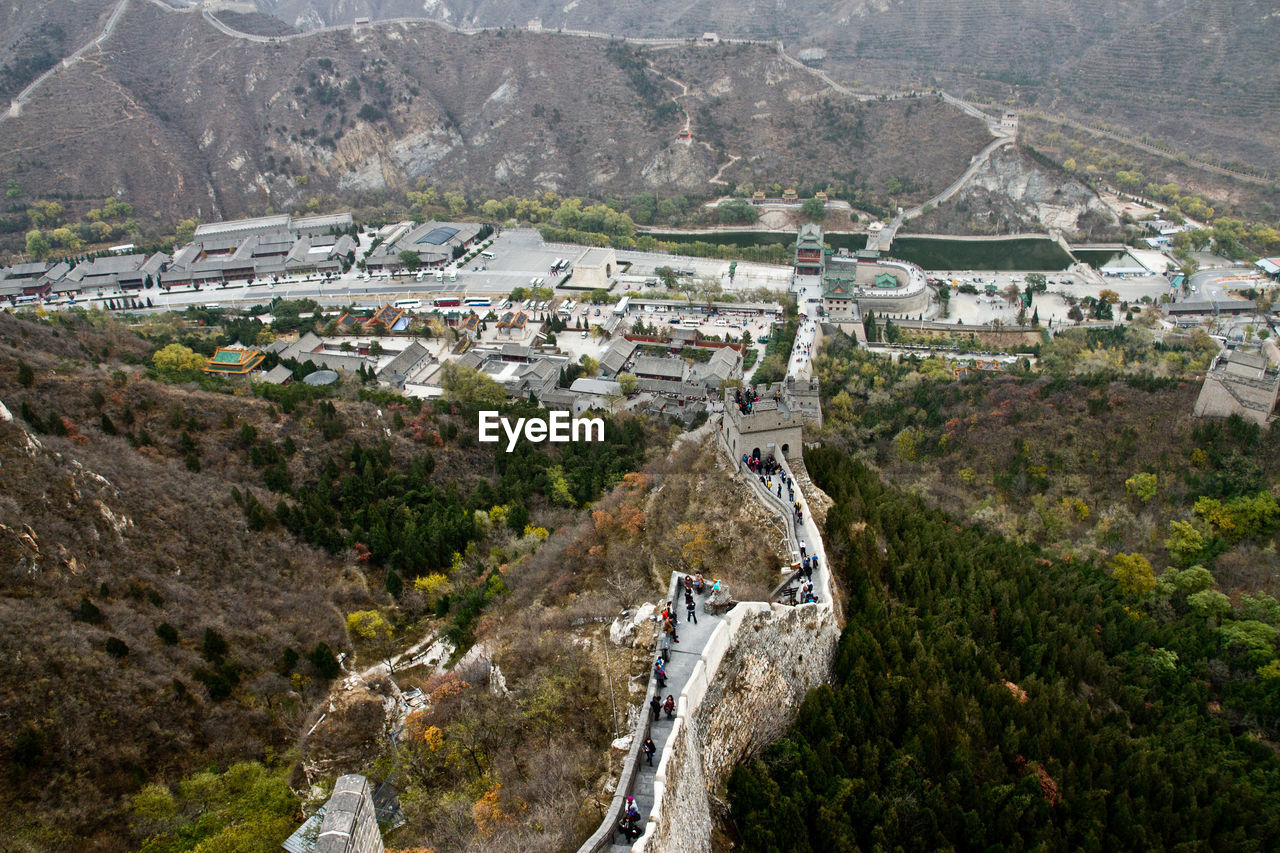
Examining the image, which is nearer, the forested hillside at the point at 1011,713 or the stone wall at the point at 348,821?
A: the stone wall at the point at 348,821

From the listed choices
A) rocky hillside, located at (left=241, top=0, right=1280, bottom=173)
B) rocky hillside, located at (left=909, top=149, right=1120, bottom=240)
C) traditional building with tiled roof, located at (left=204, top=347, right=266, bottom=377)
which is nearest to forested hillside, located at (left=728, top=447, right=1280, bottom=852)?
traditional building with tiled roof, located at (left=204, top=347, right=266, bottom=377)

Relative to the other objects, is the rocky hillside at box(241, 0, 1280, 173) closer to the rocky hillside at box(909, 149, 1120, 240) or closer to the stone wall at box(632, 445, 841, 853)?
the rocky hillside at box(909, 149, 1120, 240)

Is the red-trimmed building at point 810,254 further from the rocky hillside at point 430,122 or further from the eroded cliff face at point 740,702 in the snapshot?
the eroded cliff face at point 740,702

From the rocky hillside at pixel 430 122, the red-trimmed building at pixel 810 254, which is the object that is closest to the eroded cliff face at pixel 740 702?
the red-trimmed building at pixel 810 254

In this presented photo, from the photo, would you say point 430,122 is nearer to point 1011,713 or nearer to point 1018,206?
point 1018,206

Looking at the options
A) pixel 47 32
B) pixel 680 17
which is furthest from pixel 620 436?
pixel 680 17

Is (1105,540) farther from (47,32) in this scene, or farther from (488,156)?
(47,32)

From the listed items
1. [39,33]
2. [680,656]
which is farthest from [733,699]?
[39,33]
